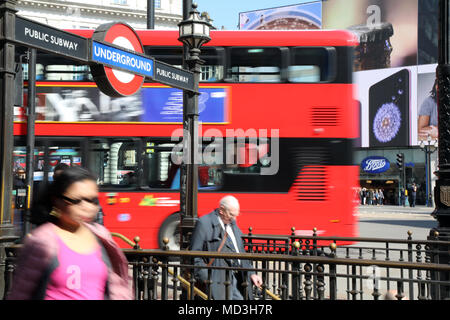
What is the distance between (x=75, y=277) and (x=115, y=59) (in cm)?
419

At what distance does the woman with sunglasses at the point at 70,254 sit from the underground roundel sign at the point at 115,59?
359cm

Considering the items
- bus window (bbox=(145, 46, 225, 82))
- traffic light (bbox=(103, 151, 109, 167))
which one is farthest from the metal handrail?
bus window (bbox=(145, 46, 225, 82))

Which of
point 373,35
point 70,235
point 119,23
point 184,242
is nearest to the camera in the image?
point 70,235

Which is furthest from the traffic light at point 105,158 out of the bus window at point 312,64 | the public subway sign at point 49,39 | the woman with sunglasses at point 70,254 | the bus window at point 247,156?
the woman with sunglasses at point 70,254

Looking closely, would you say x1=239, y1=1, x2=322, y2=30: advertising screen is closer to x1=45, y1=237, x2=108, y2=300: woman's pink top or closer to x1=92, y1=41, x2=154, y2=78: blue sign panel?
x1=92, y1=41, x2=154, y2=78: blue sign panel

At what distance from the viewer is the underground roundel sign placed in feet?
19.4

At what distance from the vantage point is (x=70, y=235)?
2.40 meters

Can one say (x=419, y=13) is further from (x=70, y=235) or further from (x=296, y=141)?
(x=70, y=235)

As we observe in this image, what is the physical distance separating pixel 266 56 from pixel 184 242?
17.3 feet

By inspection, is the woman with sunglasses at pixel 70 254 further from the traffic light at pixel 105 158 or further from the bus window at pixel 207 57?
the bus window at pixel 207 57

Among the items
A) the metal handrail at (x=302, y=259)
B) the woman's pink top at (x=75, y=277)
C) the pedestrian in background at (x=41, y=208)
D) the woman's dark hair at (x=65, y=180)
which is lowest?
the metal handrail at (x=302, y=259)

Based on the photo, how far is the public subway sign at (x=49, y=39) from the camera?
4816 mm

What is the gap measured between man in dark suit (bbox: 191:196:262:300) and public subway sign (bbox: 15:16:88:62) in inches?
87.8
